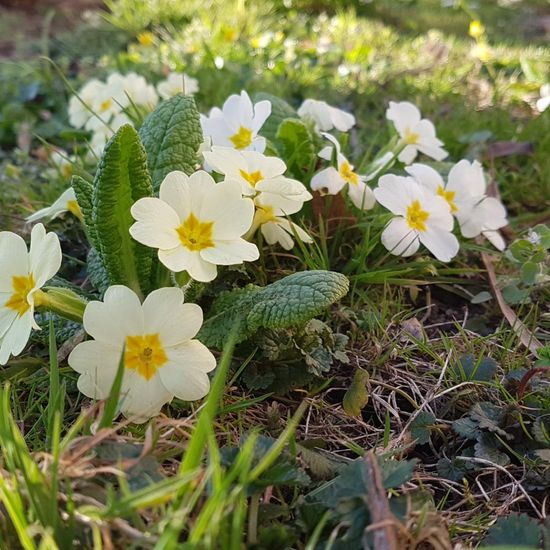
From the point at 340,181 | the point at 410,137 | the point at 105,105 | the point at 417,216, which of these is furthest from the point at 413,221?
the point at 105,105

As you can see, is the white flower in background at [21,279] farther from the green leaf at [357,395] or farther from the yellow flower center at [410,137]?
the yellow flower center at [410,137]

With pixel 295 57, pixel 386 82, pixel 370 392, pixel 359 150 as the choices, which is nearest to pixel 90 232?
pixel 370 392

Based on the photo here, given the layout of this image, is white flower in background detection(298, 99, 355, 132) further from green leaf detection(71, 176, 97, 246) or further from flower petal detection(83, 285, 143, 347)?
flower petal detection(83, 285, 143, 347)

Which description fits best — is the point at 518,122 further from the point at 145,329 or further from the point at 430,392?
the point at 145,329

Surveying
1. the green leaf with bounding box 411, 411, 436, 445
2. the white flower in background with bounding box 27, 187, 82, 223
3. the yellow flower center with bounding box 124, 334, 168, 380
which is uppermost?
the white flower in background with bounding box 27, 187, 82, 223

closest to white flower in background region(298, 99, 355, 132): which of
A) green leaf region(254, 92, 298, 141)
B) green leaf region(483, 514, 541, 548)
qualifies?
green leaf region(254, 92, 298, 141)

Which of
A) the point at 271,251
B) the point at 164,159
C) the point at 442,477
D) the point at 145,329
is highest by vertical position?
the point at 164,159

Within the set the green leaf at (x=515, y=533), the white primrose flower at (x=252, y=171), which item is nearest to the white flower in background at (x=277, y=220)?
the white primrose flower at (x=252, y=171)
